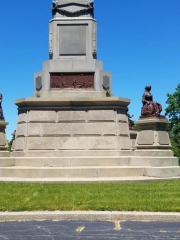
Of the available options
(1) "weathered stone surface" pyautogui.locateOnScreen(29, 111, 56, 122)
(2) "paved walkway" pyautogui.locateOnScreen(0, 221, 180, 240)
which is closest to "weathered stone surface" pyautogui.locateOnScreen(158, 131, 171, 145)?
(1) "weathered stone surface" pyautogui.locateOnScreen(29, 111, 56, 122)

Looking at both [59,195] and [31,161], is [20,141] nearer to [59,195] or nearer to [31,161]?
[31,161]

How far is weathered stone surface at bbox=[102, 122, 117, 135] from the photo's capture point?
700 inches

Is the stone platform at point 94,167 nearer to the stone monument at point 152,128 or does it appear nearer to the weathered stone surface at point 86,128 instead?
the stone monument at point 152,128

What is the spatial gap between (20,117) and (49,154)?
2580 millimetres

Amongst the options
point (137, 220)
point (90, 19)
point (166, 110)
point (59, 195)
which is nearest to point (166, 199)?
point (137, 220)

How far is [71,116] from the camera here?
59.2 feet

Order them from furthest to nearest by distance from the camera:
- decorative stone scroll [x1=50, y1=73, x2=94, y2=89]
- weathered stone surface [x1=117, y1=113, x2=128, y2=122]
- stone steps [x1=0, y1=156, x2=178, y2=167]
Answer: decorative stone scroll [x1=50, y1=73, x2=94, y2=89], weathered stone surface [x1=117, y1=113, x2=128, y2=122], stone steps [x1=0, y1=156, x2=178, y2=167]

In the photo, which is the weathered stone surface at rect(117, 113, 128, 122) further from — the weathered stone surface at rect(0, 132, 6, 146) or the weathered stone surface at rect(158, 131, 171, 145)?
the weathered stone surface at rect(0, 132, 6, 146)

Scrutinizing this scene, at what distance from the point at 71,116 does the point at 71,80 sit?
2.37 m

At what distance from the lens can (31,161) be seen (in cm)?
1661

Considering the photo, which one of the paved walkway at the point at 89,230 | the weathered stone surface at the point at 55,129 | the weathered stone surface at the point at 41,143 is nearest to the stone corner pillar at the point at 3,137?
the weathered stone surface at the point at 41,143

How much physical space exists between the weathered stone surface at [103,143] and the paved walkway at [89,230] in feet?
33.1

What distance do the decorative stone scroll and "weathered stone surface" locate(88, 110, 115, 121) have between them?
187 cm

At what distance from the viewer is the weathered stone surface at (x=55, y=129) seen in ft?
58.6
